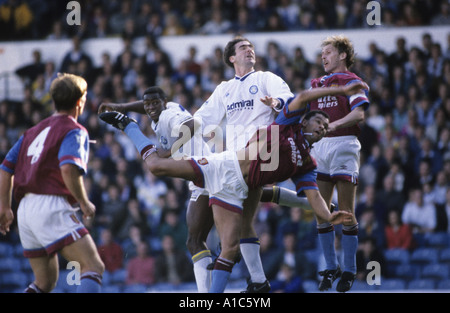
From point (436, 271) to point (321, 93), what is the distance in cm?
539

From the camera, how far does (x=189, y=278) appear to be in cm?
1089

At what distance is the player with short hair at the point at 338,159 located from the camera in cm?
707

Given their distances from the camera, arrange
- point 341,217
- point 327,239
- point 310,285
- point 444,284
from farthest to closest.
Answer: point 310,285, point 444,284, point 327,239, point 341,217

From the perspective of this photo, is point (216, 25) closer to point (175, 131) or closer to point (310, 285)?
point (310, 285)

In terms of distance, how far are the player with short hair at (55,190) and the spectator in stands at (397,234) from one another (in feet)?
21.3

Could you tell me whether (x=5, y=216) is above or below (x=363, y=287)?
above

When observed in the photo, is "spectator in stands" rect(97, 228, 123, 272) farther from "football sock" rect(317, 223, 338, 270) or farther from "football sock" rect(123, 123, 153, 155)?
"football sock" rect(317, 223, 338, 270)

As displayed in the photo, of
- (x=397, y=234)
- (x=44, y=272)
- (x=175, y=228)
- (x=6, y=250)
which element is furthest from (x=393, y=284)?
(x=6, y=250)

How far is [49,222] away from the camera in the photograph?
5277 millimetres

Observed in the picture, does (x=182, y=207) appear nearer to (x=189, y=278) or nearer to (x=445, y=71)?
(x=189, y=278)

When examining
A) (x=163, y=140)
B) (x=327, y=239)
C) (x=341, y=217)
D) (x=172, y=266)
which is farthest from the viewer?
(x=172, y=266)

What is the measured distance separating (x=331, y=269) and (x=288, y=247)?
128 inches

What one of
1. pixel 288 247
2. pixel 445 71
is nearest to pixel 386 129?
pixel 445 71

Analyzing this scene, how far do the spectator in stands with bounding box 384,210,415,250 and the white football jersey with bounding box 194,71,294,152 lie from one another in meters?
4.59
